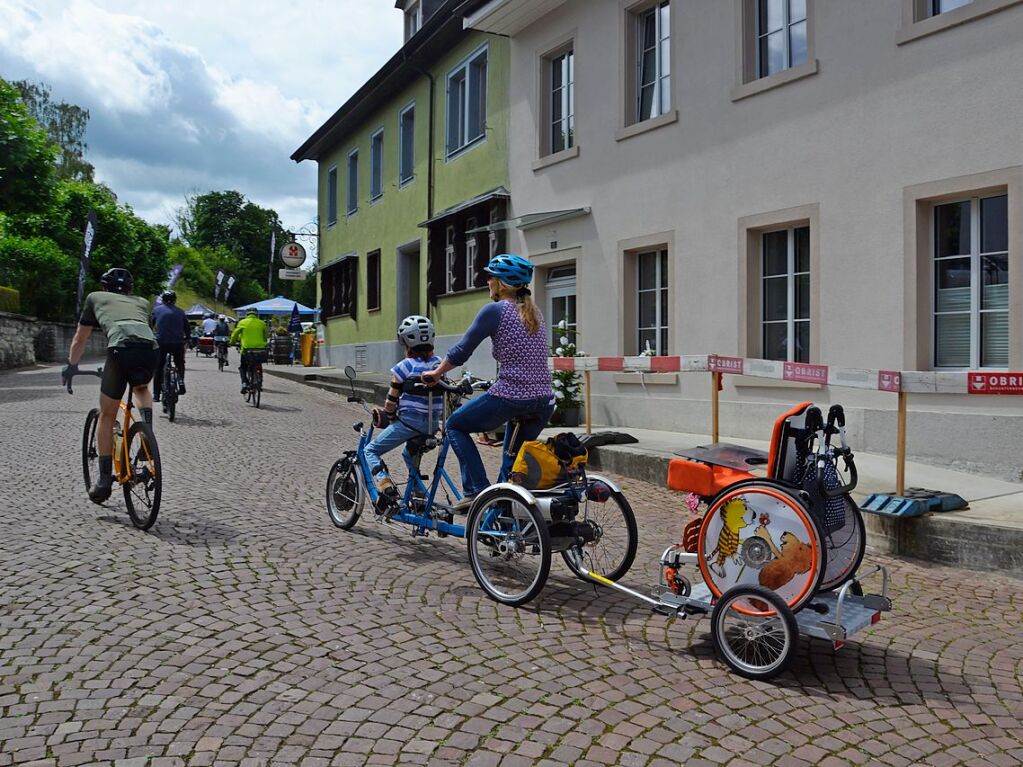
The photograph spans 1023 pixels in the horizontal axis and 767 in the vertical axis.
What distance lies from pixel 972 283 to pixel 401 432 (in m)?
5.79

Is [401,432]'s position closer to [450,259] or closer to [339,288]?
[450,259]

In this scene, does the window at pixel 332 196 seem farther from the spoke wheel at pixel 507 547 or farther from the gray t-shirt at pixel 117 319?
the spoke wheel at pixel 507 547

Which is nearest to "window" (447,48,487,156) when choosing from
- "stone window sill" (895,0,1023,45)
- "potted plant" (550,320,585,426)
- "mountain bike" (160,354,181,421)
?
"potted plant" (550,320,585,426)

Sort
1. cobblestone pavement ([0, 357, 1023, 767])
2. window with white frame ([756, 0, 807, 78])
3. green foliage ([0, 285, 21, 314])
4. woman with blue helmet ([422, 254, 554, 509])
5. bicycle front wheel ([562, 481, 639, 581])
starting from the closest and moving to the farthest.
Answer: cobblestone pavement ([0, 357, 1023, 767]), bicycle front wheel ([562, 481, 639, 581]), woman with blue helmet ([422, 254, 554, 509]), window with white frame ([756, 0, 807, 78]), green foliage ([0, 285, 21, 314])

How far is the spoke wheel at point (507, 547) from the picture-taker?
4.88 m

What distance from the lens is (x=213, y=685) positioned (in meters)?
3.73

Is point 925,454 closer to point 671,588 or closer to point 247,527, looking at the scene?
point 671,588

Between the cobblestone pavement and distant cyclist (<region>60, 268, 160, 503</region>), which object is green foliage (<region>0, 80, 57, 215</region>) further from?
the cobblestone pavement

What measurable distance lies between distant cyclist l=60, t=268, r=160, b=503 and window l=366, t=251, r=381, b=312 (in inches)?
677

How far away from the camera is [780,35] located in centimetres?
1095

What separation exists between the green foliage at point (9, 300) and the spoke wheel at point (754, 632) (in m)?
27.9

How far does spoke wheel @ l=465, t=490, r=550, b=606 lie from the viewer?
4875 millimetres

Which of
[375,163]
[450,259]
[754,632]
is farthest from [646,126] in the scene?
[375,163]

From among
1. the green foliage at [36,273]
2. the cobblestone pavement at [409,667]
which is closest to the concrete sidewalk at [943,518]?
the cobblestone pavement at [409,667]
